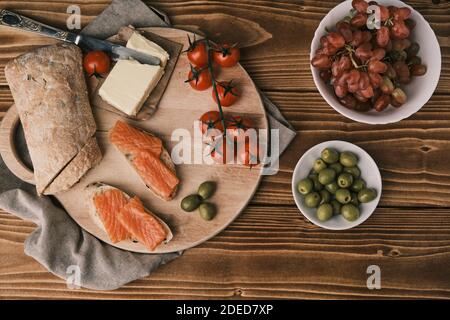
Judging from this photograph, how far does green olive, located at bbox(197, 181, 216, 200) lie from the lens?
1.51 meters

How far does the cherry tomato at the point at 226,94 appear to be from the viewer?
58.6 inches

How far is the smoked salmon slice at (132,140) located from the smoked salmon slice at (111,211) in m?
0.15

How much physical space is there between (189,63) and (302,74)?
0.40 m

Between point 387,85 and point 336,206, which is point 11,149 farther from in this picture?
point 387,85

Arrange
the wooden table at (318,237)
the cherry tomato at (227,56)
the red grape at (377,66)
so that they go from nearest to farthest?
1. the red grape at (377,66)
2. the cherry tomato at (227,56)
3. the wooden table at (318,237)

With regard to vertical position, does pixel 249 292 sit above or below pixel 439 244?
below

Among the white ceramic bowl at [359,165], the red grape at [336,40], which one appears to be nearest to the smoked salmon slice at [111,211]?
the white ceramic bowl at [359,165]

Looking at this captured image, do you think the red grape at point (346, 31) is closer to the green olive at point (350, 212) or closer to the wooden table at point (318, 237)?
the wooden table at point (318, 237)

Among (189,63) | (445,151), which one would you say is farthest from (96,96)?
(445,151)

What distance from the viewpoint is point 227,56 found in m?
1.51

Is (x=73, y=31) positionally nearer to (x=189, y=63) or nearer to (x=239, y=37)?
(x=189, y=63)

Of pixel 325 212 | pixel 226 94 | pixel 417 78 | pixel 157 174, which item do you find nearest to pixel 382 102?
pixel 417 78

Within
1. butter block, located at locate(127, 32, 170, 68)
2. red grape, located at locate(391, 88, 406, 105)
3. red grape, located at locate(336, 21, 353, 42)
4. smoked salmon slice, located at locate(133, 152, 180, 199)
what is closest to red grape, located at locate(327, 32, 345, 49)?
A: red grape, located at locate(336, 21, 353, 42)

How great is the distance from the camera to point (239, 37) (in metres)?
1.62
